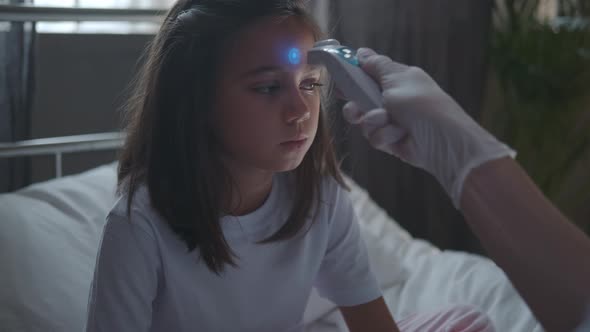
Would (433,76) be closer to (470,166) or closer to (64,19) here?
(64,19)

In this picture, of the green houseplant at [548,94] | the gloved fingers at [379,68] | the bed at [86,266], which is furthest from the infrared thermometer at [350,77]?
the green houseplant at [548,94]

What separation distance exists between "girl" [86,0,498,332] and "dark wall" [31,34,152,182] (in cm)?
72

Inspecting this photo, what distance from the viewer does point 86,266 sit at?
128 cm

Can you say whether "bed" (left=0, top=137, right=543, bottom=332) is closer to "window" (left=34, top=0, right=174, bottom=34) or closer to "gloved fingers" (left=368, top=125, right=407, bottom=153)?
"window" (left=34, top=0, right=174, bottom=34)

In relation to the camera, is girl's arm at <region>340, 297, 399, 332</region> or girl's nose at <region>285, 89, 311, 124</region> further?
girl's arm at <region>340, 297, 399, 332</region>

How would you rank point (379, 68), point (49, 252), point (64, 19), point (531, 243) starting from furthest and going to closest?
1. point (64, 19)
2. point (49, 252)
3. point (379, 68)
4. point (531, 243)

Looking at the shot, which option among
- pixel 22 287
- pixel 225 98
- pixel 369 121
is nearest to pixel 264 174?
pixel 225 98

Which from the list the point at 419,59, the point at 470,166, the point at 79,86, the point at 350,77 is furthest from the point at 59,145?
the point at 419,59

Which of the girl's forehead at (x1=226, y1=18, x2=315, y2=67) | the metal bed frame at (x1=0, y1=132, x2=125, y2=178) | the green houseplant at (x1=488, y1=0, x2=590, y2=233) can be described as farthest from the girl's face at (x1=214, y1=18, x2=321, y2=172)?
the green houseplant at (x1=488, y1=0, x2=590, y2=233)

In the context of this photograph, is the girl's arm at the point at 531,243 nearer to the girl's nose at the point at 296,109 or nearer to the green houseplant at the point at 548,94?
the girl's nose at the point at 296,109

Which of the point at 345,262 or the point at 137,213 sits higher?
the point at 137,213

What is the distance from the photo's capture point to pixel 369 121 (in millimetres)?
816

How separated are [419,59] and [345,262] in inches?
57.4

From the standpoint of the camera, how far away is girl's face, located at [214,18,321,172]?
0.93 meters
